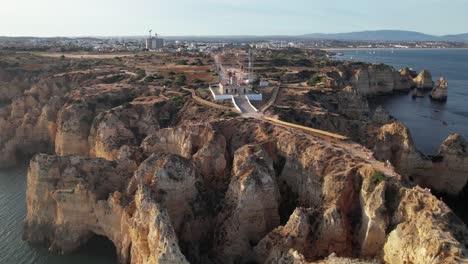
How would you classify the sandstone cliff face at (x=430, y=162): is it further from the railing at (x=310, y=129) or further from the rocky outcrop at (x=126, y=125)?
the rocky outcrop at (x=126, y=125)

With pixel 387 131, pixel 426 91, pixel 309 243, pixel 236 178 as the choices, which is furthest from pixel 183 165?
pixel 426 91

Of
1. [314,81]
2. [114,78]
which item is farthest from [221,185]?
[314,81]

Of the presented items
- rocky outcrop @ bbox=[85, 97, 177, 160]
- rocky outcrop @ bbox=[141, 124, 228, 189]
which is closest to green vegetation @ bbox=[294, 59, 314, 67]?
rocky outcrop @ bbox=[85, 97, 177, 160]

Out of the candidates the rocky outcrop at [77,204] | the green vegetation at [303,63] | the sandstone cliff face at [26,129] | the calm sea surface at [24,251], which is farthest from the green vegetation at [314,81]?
the calm sea surface at [24,251]

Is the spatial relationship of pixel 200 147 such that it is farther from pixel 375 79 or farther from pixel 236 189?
pixel 375 79

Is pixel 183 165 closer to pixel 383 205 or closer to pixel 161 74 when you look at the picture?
pixel 383 205
